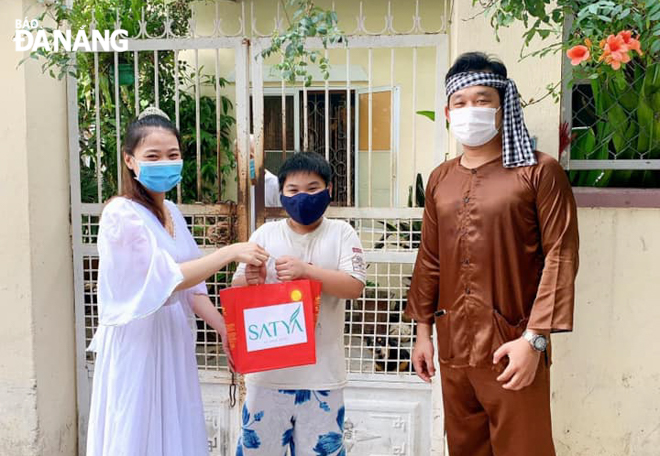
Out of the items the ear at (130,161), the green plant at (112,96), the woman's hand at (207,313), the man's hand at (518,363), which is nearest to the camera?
the man's hand at (518,363)

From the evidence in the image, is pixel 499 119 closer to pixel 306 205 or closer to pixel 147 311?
pixel 306 205

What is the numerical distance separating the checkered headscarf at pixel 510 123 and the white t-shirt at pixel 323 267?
2.40 ft

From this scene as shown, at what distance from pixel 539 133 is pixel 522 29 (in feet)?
1.65

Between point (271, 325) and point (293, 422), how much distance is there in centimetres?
44

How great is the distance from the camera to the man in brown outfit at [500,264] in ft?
7.18

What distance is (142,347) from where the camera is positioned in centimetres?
236

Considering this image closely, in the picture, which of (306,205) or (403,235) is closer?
(306,205)

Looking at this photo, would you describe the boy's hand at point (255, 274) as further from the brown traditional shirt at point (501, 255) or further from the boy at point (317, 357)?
the brown traditional shirt at point (501, 255)

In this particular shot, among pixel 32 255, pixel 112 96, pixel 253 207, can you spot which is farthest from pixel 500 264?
pixel 112 96

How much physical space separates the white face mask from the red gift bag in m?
0.80

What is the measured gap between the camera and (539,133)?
9.92ft

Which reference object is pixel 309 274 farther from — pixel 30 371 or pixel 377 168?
pixel 377 168

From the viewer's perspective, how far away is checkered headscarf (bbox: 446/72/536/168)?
226cm

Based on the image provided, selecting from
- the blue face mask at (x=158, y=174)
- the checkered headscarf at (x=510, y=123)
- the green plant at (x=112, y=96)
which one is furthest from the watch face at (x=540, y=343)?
the green plant at (x=112, y=96)
